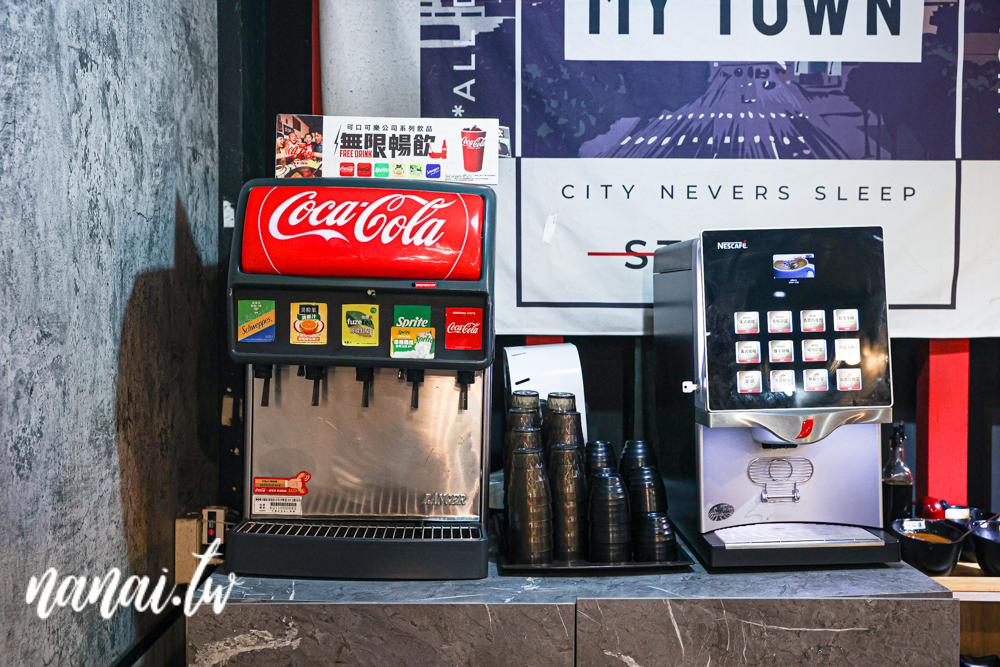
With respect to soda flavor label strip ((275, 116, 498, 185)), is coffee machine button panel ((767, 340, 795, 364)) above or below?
below

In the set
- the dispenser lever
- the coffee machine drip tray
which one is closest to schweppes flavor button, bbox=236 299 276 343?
the dispenser lever

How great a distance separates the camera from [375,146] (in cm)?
220

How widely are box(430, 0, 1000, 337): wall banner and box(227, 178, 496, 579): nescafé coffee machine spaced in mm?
728

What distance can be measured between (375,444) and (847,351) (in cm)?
119

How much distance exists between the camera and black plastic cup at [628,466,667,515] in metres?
1.68

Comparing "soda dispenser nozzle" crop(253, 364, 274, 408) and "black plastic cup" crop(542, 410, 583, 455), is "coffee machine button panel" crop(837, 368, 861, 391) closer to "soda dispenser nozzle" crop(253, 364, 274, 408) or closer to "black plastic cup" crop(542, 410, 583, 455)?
"black plastic cup" crop(542, 410, 583, 455)

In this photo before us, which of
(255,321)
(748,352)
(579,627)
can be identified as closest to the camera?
(579,627)

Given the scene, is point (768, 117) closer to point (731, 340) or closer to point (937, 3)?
point (937, 3)

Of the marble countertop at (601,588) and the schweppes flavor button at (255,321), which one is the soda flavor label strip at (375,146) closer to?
the schweppes flavor button at (255,321)

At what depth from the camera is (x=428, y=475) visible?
1683 mm

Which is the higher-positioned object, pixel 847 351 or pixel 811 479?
pixel 847 351

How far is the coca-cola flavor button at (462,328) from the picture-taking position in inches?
62.1

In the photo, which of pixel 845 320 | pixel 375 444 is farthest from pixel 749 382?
pixel 375 444

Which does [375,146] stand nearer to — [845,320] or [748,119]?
[748,119]
